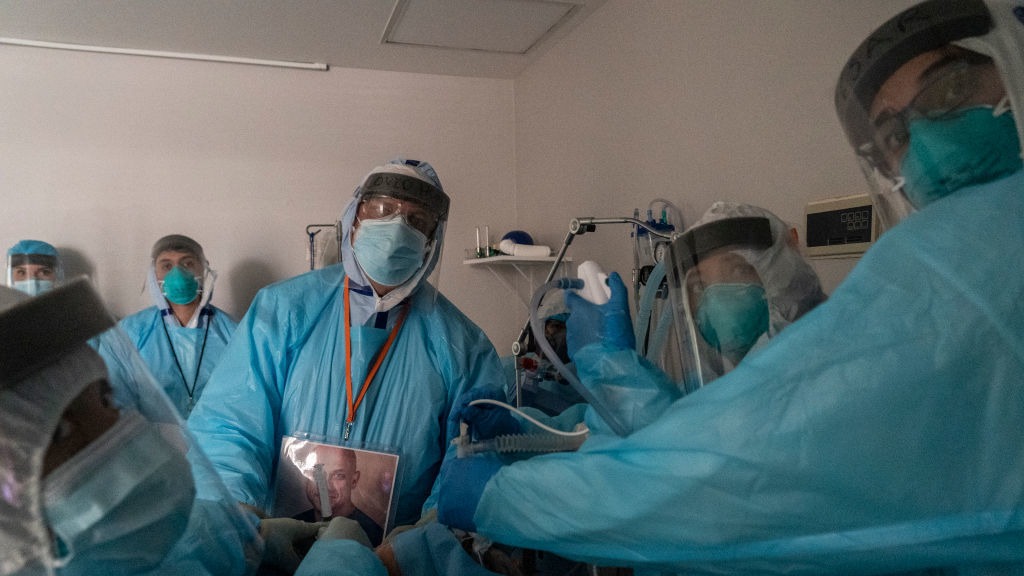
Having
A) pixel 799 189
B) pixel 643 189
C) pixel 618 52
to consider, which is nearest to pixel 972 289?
pixel 799 189

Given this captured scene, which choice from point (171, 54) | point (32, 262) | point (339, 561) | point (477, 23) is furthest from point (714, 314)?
point (171, 54)

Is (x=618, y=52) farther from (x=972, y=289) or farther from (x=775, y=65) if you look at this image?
(x=972, y=289)

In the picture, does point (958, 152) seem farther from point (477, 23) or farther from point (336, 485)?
point (477, 23)

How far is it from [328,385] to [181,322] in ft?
6.04

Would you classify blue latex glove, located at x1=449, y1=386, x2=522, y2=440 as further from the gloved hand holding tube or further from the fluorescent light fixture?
the fluorescent light fixture

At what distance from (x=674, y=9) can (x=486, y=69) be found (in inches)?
62.8

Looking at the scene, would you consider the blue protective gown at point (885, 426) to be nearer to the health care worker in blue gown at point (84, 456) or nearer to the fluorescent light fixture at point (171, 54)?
the health care worker in blue gown at point (84, 456)

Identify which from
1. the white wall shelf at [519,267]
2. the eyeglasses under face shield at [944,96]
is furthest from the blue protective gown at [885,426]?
the white wall shelf at [519,267]

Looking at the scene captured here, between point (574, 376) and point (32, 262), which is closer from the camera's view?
point (574, 376)

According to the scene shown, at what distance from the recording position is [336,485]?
1346mm

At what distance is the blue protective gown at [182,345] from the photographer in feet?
9.20

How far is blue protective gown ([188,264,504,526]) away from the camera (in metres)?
1.43

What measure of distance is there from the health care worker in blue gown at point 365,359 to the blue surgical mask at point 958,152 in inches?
40.9

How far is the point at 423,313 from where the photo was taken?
5.52ft
